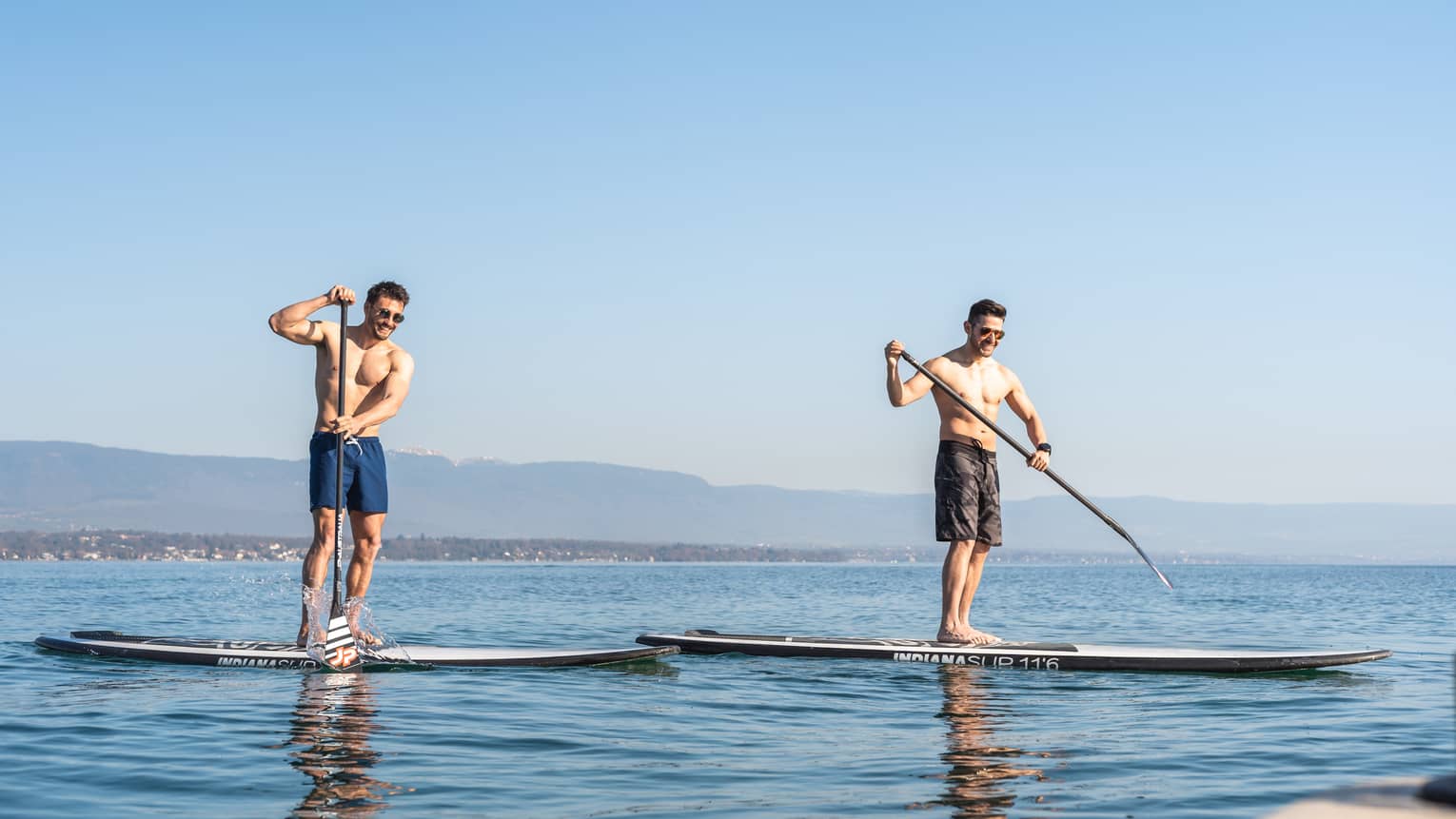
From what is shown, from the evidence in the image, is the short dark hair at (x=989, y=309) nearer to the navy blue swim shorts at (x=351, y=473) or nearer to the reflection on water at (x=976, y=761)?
the reflection on water at (x=976, y=761)

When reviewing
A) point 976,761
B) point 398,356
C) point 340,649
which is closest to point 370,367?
point 398,356

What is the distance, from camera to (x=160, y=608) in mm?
19750

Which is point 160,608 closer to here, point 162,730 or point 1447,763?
point 162,730

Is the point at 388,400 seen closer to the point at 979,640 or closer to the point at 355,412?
the point at 355,412

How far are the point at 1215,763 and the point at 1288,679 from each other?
373 centimetres

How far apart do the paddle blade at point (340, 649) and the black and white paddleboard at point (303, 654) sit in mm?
132

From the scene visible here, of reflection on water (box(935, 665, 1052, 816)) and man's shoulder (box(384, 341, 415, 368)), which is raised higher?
man's shoulder (box(384, 341, 415, 368))

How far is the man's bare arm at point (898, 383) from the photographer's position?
10469mm

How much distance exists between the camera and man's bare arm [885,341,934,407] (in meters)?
10.5

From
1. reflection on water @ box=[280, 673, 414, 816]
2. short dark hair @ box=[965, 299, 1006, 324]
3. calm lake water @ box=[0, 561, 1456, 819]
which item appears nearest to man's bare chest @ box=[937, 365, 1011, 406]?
short dark hair @ box=[965, 299, 1006, 324]

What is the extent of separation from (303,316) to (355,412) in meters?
0.79

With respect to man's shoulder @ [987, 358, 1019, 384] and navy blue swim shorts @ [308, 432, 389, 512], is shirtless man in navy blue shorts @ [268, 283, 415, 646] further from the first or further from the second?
man's shoulder @ [987, 358, 1019, 384]

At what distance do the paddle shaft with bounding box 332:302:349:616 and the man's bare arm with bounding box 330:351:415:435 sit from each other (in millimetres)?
100

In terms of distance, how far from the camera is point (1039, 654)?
984cm
